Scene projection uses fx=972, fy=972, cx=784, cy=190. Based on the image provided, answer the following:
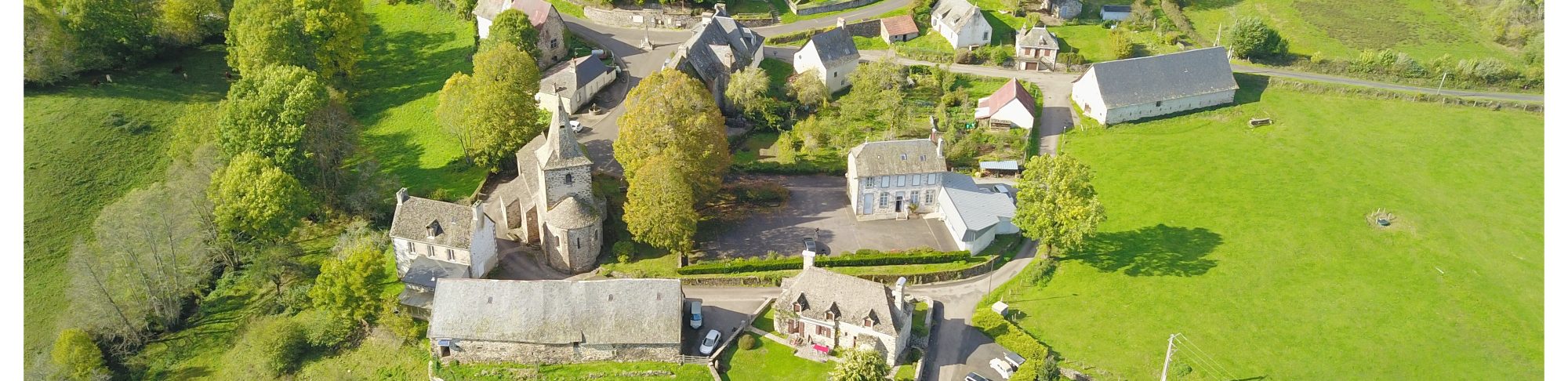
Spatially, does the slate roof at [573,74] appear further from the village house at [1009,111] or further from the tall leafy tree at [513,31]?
the village house at [1009,111]

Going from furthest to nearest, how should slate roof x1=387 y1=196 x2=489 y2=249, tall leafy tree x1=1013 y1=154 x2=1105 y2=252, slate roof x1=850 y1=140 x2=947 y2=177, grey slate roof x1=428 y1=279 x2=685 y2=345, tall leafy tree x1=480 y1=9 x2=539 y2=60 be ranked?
tall leafy tree x1=480 y1=9 x2=539 y2=60 → slate roof x1=850 y1=140 x2=947 y2=177 → slate roof x1=387 y1=196 x2=489 y2=249 → tall leafy tree x1=1013 y1=154 x2=1105 y2=252 → grey slate roof x1=428 y1=279 x2=685 y2=345

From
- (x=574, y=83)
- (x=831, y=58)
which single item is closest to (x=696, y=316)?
(x=574, y=83)

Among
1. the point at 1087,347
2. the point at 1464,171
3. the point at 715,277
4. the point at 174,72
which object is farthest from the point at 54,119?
the point at 1464,171

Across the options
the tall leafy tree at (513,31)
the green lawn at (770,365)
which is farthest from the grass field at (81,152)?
the green lawn at (770,365)

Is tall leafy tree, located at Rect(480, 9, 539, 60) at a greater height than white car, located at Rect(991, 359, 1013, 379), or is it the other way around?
tall leafy tree, located at Rect(480, 9, 539, 60)

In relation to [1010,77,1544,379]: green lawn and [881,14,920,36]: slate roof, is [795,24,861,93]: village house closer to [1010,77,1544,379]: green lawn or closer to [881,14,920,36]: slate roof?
[881,14,920,36]: slate roof

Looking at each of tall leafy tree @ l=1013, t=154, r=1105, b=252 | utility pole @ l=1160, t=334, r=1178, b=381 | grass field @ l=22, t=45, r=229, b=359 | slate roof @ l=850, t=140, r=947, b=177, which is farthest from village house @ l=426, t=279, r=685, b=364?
grass field @ l=22, t=45, r=229, b=359
